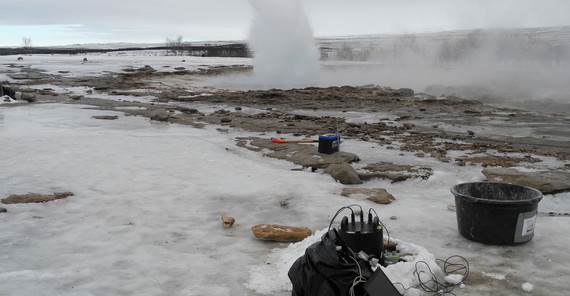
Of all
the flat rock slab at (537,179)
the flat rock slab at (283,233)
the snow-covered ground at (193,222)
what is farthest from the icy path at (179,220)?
the flat rock slab at (537,179)

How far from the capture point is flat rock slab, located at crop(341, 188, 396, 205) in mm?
6367

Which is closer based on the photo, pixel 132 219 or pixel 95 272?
pixel 95 272

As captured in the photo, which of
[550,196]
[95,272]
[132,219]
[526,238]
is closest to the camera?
[95,272]

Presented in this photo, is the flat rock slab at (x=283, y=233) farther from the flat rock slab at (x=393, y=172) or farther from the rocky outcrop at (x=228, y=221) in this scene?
the flat rock slab at (x=393, y=172)

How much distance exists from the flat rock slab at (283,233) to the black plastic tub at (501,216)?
5.18 feet

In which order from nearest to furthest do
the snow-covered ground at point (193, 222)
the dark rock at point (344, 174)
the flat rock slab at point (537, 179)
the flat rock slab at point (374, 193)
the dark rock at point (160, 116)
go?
the snow-covered ground at point (193, 222) < the flat rock slab at point (374, 193) < the flat rock slab at point (537, 179) < the dark rock at point (344, 174) < the dark rock at point (160, 116)

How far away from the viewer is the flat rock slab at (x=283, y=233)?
5.02 meters

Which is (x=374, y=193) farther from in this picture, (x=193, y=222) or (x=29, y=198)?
(x=29, y=198)

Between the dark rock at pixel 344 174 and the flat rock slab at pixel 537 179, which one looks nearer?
the flat rock slab at pixel 537 179

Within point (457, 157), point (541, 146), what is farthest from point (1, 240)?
point (541, 146)

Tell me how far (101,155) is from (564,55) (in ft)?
186

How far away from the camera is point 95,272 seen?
4.20 metres

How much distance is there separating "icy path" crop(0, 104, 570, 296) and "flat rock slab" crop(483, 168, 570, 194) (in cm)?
54

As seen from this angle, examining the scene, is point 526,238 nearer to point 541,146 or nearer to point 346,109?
point 541,146
